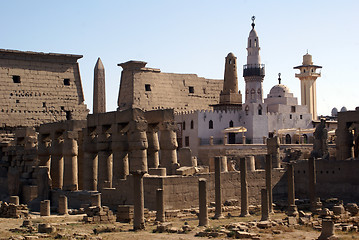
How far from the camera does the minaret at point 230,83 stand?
49.0 m

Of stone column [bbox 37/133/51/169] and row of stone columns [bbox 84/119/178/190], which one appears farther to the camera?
stone column [bbox 37/133/51/169]

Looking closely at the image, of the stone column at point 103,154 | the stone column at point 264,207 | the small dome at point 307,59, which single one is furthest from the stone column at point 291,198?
the small dome at point 307,59

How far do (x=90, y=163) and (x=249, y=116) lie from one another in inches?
849

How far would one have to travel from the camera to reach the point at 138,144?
25.8 meters

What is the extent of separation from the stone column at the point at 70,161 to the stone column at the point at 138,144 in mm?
4477

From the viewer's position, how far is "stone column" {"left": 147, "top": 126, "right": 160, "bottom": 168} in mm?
27697

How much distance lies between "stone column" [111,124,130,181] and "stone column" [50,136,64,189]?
4.53 m

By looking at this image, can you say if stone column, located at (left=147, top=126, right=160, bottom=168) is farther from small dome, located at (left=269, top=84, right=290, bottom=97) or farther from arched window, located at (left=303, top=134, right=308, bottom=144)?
small dome, located at (left=269, top=84, right=290, bottom=97)

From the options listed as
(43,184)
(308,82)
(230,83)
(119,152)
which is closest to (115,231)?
(119,152)

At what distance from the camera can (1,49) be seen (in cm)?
3794

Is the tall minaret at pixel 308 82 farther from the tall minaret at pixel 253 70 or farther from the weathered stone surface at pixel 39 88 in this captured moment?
the weathered stone surface at pixel 39 88

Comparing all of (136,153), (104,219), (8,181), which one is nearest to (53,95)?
(8,181)

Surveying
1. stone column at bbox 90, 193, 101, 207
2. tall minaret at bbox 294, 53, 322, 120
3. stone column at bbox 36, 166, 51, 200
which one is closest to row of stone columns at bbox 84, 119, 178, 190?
stone column at bbox 36, 166, 51, 200

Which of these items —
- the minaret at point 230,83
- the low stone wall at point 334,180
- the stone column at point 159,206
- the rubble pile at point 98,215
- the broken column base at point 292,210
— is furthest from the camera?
the minaret at point 230,83
